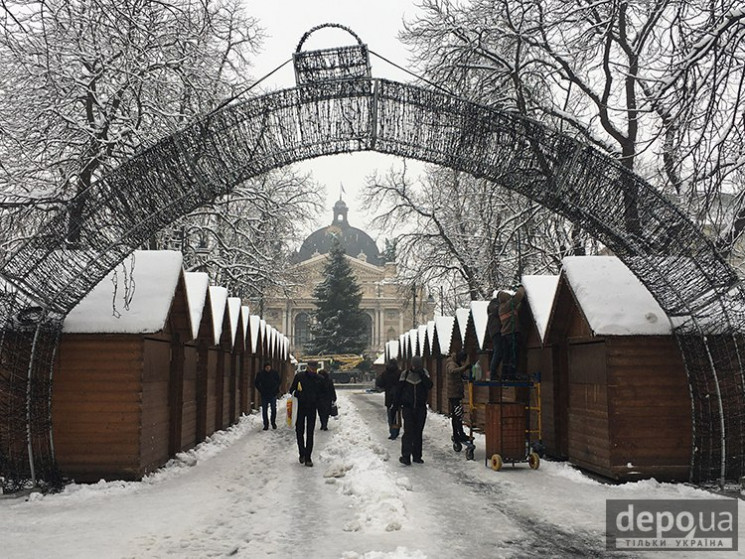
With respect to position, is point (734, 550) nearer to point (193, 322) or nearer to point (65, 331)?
point (65, 331)

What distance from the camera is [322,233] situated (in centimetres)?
11044

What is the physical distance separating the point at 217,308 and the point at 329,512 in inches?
378

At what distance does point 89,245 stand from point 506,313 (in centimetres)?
710

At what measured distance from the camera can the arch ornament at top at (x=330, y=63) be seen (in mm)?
9914

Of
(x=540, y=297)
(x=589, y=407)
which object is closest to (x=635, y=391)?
(x=589, y=407)

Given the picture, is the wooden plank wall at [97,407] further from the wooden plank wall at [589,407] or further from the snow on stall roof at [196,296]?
the wooden plank wall at [589,407]

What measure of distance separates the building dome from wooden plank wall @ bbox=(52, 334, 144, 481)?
92443 mm

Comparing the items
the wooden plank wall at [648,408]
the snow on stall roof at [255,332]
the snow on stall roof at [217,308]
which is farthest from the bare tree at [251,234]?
the wooden plank wall at [648,408]

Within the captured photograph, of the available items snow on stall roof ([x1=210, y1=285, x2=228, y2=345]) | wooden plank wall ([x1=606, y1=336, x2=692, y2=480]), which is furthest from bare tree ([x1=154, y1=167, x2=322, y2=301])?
wooden plank wall ([x1=606, y1=336, x2=692, y2=480])

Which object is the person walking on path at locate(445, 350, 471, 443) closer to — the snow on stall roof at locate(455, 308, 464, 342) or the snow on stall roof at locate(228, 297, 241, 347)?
the snow on stall roof at locate(455, 308, 464, 342)

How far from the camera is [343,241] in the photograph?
117125mm

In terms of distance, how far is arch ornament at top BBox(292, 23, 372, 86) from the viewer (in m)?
9.91

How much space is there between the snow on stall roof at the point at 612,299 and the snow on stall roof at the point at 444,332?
42.2 feet

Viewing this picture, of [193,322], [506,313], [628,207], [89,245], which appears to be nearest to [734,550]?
[628,207]
